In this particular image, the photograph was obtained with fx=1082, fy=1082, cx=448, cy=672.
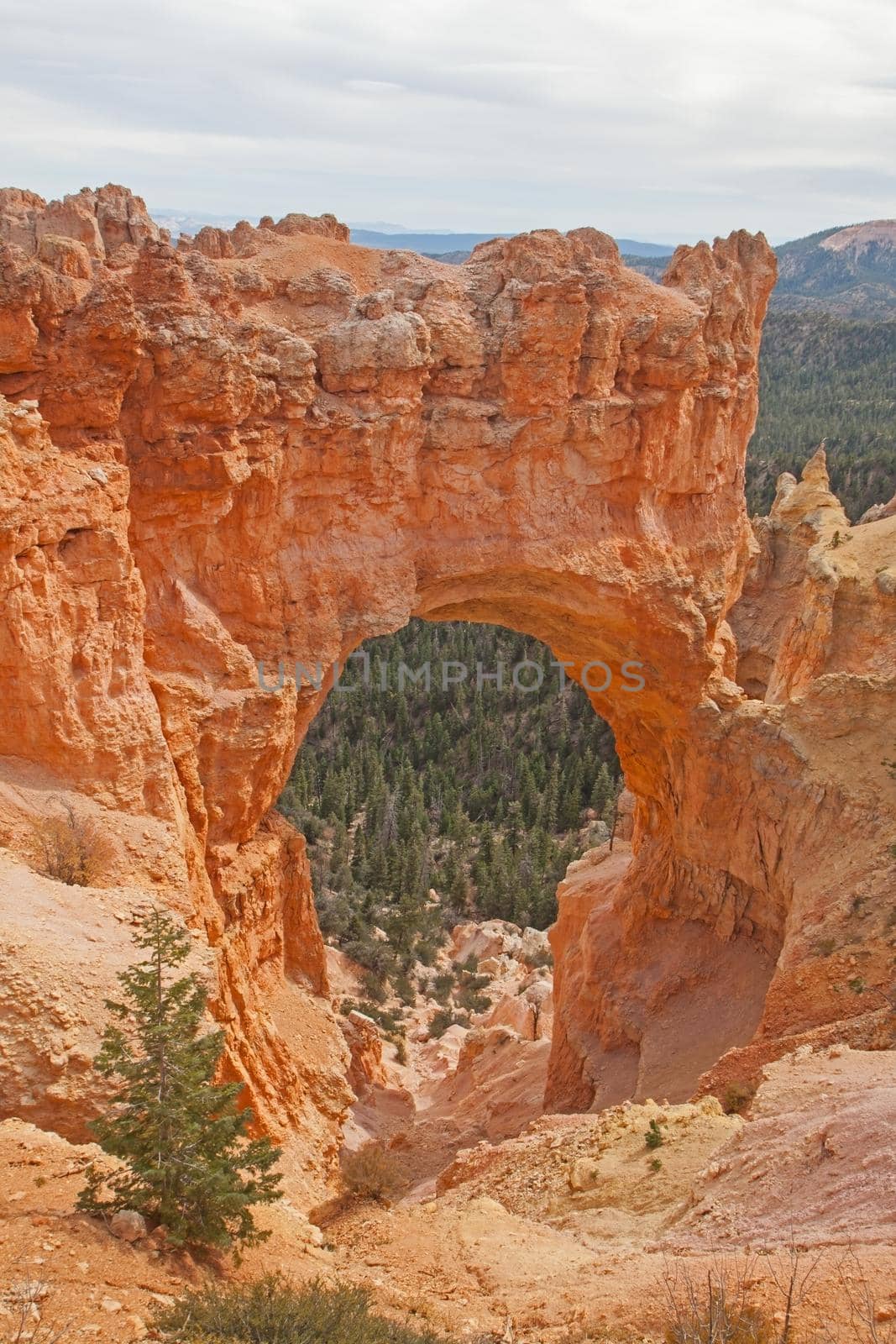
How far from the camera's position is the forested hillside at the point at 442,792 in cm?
3547

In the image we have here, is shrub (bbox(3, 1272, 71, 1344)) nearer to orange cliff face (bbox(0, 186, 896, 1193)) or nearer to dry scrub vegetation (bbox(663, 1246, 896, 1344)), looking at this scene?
dry scrub vegetation (bbox(663, 1246, 896, 1344))

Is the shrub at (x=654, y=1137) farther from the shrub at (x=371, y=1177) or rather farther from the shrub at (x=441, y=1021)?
the shrub at (x=441, y=1021)

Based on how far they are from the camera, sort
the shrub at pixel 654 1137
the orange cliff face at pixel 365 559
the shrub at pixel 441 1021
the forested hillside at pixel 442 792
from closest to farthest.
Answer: the orange cliff face at pixel 365 559 < the shrub at pixel 654 1137 < the shrub at pixel 441 1021 < the forested hillside at pixel 442 792

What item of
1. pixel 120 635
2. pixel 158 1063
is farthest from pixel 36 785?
pixel 158 1063

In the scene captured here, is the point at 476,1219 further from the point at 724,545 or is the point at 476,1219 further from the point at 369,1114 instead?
the point at 724,545

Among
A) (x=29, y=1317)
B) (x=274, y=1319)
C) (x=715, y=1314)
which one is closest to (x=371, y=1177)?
(x=274, y=1319)

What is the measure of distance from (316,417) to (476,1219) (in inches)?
408

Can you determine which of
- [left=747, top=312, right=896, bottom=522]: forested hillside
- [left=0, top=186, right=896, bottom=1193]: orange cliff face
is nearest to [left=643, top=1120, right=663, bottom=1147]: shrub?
[left=0, top=186, right=896, bottom=1193]: orange cliff face

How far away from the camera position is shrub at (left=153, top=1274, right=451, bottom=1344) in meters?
6.70

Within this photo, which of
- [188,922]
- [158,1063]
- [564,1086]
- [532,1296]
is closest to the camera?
[158,1063]

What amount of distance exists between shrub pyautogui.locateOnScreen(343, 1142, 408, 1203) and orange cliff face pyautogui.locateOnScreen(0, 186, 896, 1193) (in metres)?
0.95

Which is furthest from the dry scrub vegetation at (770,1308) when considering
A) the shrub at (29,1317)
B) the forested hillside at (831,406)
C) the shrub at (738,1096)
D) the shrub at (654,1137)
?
the forested hillside at (831,406)

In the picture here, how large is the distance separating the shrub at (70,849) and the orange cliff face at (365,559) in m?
0.26

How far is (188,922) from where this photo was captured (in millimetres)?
11812
